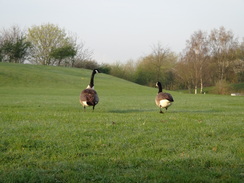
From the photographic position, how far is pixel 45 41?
89.2 meters

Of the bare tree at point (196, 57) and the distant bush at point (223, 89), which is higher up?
the bare tree at point (196, 57)

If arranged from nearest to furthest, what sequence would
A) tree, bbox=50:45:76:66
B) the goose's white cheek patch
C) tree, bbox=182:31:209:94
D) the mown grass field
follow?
the mown grass field → the goose's white cheek patch → tree, bbox=182:31:209:94 → tree, bbox=50:45:76:66

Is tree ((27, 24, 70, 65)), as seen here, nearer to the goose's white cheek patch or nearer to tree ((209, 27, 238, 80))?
tree ((209, 27, 238, 80))

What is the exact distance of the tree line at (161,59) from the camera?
2904 inches

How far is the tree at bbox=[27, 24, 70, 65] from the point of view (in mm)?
88688

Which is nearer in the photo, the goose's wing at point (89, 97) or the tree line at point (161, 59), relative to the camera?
the goose's wing at point (89, 97)

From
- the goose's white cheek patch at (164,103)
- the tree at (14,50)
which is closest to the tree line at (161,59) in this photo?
the tree at (14,50)

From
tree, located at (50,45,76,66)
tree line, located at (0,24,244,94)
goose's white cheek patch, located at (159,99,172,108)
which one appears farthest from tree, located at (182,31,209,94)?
goose's white cheek patch, located at (159,99,172,108)

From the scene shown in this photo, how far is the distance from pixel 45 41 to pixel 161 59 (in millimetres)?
34754

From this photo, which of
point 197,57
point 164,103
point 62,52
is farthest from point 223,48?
point 164,103

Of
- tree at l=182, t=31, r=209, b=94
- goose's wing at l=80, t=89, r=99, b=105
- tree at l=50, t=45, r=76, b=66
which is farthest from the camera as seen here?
tree at l=50, t=45, r=76, b=66

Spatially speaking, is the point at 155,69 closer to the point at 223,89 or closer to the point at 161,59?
the point at 161,59

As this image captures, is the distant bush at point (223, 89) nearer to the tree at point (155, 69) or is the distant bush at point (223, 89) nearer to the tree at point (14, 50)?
the tree at point (155, 69)

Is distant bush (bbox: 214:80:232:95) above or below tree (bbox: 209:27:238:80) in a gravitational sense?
below
